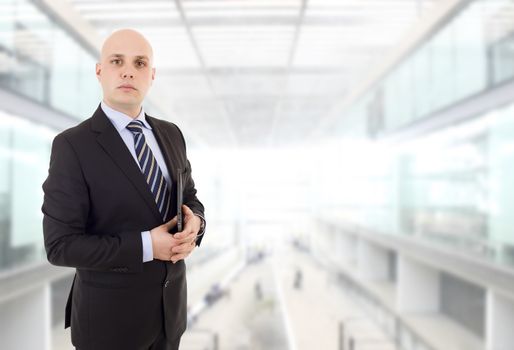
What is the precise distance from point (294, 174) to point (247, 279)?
389 inches

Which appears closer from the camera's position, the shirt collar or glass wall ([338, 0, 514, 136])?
the shirt collar

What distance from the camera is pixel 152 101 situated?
7379 millimetres

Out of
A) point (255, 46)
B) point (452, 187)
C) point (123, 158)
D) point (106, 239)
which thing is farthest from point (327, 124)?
point (106, 239)

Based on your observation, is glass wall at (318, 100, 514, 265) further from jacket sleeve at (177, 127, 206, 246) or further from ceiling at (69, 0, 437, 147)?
jacket sleeve at (177, 127, 206, 246)

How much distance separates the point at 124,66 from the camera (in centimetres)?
138

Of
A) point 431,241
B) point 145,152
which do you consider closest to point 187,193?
point 145,152

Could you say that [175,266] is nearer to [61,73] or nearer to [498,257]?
[61,73]

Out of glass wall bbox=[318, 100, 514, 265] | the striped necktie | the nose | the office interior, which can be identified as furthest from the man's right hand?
glass wall bbox=[318, 100, 514, 265]

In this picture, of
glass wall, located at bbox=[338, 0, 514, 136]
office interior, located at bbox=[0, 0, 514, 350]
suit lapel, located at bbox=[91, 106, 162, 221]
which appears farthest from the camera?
glass wall, located at bbox=[338, 0, 514, 136]

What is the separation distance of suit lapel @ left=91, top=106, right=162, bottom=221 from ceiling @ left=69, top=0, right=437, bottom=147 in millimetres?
4214

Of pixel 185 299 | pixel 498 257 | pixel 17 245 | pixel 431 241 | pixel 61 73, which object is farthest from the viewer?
pixel 431 241

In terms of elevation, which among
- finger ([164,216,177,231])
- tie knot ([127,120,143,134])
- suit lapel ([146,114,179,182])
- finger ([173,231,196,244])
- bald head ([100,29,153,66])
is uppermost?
bald head ([100,29,153,66])

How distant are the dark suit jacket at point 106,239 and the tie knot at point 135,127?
0.07 meters

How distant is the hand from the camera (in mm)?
1319
